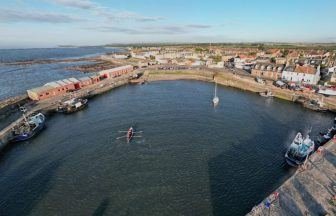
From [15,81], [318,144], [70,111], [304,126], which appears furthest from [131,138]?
[15,81]

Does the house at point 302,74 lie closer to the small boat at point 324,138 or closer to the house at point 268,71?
the house at point 268,71

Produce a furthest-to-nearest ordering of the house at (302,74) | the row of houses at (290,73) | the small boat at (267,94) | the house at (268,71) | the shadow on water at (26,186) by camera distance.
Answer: the house at (268,71), the row of houses at (290,73), the house at (302,74), the small boat at (267,94), the shadow on water at (26,186)

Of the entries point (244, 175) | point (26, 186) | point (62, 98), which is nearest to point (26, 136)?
point (26, 186)

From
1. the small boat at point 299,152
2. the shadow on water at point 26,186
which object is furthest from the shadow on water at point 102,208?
the small boat at point 299,152

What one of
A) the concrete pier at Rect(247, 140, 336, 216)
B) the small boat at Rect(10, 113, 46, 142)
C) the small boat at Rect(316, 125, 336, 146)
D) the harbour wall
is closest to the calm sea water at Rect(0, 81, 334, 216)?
the small boat at Rect(10, 113, 46, 142)

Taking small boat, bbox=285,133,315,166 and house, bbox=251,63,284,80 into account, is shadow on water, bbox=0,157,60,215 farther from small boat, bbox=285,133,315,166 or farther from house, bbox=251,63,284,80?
house, bbox=251,63,284,80

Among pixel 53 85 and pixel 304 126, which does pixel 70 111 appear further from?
pixel 304 126
